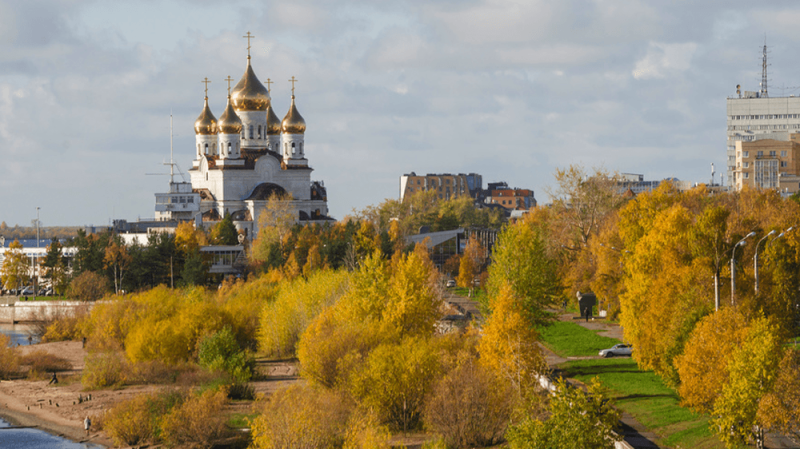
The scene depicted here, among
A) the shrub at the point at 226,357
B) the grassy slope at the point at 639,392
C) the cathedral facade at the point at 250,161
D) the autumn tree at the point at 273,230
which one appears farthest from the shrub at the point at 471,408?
the cathedral facade at the point at 250,161

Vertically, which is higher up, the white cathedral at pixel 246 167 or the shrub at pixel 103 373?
the white cathedral at pixel 246 167

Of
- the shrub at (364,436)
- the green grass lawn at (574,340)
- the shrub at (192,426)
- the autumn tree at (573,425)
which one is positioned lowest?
the shrub at (192,426)

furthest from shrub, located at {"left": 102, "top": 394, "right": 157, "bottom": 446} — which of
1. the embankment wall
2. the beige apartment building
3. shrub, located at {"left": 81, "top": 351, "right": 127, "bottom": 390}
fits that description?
the beige apartment building

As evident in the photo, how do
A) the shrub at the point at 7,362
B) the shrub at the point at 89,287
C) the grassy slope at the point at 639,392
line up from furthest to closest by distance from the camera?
the shrub at the point at 89,287 < the shrub at the point at 7,362 < the grassy slope at the point at 639,392

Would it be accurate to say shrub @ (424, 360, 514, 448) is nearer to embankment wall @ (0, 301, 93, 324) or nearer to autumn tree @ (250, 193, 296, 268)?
embankment wall @ (0, 301, 93, 324)

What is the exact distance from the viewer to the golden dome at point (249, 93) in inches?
4146

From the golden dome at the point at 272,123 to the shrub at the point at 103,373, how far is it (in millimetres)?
67314

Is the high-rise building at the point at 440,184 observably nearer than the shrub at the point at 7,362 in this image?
No

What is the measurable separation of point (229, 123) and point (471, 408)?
78111 millimetres

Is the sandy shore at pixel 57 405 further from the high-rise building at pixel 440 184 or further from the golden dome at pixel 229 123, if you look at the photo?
the high-rise building at pixel 440 184


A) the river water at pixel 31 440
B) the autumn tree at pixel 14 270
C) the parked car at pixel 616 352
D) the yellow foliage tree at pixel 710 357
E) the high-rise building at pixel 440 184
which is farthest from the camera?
the high-rise building at pixel 440 184

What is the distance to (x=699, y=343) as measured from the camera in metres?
27.0

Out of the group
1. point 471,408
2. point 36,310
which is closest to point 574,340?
point 471,408

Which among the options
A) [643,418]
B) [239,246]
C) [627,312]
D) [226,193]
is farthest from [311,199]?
[643,418]
